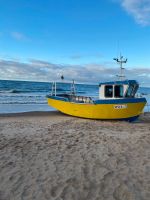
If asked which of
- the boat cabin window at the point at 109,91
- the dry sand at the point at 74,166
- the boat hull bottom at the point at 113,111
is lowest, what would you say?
the dry sand at the point at 74,166

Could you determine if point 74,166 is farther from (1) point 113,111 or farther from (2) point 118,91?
(2) point 118,91

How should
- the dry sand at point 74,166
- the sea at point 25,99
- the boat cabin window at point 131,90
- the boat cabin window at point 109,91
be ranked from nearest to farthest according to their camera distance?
1. the dry sand at point 74,166
2. the boat cabin window at point 131,90
3. the boat cabin window at point 109,91
4. the sea at point 25,99

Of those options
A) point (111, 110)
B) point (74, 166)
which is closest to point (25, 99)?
point (111, 110)

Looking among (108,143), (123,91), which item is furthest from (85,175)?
(123,91)

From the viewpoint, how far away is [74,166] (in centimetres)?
749

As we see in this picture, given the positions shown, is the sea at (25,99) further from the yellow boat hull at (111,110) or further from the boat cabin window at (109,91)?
the yellow boat hull at (111,110)

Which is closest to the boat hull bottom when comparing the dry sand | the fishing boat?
the fishing boat

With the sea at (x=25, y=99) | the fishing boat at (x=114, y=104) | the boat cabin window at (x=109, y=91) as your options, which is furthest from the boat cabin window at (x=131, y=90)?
the boat cabin window at (x=109, y=91)

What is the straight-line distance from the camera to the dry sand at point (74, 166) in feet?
19.4

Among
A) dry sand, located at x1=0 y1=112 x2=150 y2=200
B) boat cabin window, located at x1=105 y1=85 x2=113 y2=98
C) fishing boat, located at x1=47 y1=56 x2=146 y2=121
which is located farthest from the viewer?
boat cabin window, located at x1=105 y1=85 x2=113 y2=98

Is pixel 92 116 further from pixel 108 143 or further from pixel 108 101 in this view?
pixel 108 143

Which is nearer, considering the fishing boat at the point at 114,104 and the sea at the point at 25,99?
the fishing boat at the point at 114,104

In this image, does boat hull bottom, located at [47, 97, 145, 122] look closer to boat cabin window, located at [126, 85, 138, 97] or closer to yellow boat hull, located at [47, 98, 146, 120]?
yellow boat hull, located at [47, 98, 146, 120]

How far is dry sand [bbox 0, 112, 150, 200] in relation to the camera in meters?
5.90
